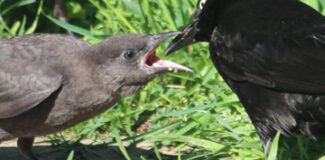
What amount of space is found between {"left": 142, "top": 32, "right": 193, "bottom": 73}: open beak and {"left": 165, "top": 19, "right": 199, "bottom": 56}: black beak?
446 millimetres

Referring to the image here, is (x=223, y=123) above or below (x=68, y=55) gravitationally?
below

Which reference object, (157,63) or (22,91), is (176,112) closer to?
(157,63)

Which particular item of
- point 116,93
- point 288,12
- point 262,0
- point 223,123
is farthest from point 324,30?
point 116,93

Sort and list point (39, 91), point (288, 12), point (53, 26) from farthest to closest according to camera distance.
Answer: point (53, 26) < point (288, 12) < point (39, 91)

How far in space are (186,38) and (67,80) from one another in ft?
3.40

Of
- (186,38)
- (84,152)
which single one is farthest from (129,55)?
(84,152)

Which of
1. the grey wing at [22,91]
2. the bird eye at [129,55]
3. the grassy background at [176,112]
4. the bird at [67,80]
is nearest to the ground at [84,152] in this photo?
the grassy background at [176,112]

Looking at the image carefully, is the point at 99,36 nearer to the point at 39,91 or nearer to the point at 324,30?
the point at 39,91

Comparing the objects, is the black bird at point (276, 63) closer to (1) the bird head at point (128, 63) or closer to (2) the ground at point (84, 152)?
(1) the bird head at point (128, 63)

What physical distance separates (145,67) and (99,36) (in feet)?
5.89

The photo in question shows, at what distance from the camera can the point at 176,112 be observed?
4941 mm

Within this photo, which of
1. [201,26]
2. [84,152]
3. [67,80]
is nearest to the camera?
[67,80]

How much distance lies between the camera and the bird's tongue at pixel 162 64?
4.19 m

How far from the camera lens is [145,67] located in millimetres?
4227
